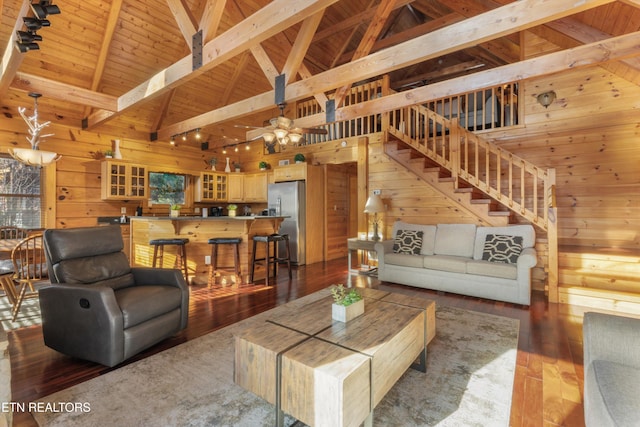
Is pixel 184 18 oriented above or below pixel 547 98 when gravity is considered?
above

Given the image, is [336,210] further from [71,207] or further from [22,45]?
[22,45]

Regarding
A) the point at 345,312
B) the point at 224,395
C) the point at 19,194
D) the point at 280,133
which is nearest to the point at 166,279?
the point at 224,395

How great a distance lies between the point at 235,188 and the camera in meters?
7.85

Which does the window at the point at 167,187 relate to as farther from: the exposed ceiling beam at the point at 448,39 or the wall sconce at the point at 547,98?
the wall sconce at the point at 547,98

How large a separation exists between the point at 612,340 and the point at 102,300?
10.1 ft

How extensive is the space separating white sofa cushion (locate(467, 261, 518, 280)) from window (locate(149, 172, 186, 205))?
6.22 metres

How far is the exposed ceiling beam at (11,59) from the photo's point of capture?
3130mm

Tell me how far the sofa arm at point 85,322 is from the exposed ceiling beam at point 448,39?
3.16 metres

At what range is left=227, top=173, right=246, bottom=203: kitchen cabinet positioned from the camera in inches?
309

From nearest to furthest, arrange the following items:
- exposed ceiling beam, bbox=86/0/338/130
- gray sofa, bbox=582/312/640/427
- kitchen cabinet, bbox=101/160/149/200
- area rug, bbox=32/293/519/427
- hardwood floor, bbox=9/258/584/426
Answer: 1. gray sofa, bbox=582/312/640/427
2. area rug, bbox=32/293/519/427
3. hardwood floor, bbox=9/258/584/426
4. exposed ceiling beam, bbox=86/0/338/130
5. kitchen cabinet, bbox=101/160/149/200

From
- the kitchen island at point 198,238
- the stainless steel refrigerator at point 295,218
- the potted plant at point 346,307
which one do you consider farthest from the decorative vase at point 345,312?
the stainless steel refrigerator at point 295,218

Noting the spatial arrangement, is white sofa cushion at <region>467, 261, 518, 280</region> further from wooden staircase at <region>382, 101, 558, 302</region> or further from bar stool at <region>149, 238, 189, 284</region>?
bar stool at <region>149, 238, 189, 284</region>

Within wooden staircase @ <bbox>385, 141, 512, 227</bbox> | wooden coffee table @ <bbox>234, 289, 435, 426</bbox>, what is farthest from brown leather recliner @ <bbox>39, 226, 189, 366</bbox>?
wooden staircase @ <bbox>385, 141, 512, 227</bbox>

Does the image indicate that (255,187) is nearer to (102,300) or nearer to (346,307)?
(102,300)
